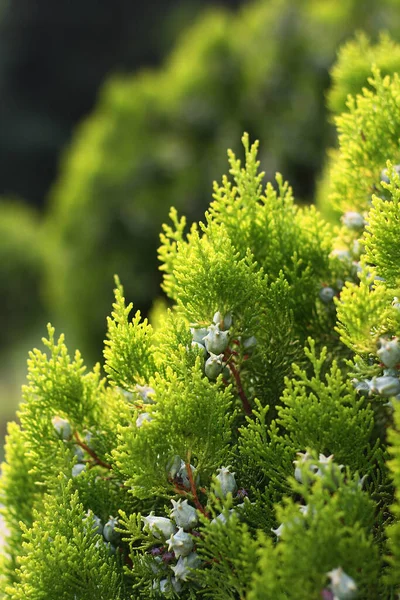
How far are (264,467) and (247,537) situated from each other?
0.38 ft

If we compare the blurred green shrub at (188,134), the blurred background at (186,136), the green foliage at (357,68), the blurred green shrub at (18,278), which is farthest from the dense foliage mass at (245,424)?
the blurred green shrub at (18,278)

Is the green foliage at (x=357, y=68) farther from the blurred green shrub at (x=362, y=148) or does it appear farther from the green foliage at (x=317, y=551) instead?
the green foliage at (x=317, y=551)

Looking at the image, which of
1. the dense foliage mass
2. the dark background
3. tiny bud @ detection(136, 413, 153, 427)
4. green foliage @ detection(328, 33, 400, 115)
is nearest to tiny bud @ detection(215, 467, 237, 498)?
the dense foliage mass

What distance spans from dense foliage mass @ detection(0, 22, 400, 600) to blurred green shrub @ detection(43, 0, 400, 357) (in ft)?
9.20

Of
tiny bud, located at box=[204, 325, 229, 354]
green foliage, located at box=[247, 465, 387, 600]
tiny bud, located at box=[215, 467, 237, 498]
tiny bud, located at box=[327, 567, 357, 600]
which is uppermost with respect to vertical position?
tiny bud, located at box=[204, 325, 229, 354]

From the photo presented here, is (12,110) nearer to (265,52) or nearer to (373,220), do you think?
(265,52)

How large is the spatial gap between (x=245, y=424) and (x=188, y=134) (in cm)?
354

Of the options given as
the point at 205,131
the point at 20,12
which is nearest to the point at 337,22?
the point at 205,131

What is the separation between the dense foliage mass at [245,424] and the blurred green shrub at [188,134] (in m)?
2.80

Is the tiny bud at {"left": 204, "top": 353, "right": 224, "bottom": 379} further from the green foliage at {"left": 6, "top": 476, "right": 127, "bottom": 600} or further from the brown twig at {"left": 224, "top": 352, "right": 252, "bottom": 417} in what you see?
the green foliage at {"left": 6, "top": 476, "right": 127, "bottom": 600}

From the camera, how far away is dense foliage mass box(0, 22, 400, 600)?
700 millimetres

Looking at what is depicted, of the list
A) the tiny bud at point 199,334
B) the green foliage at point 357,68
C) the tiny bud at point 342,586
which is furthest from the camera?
the green foliage at point 357,68

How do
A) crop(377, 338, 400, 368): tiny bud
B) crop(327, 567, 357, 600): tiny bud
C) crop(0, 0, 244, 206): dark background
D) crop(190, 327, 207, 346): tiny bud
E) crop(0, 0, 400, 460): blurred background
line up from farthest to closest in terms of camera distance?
1. crop(0, 0, 244, 206): dark background
2. crop(0, 0, 400, 460): blurred background
3. crop(190, 327, 207, 346): tiny bud
4. crop(377, 338, 400, 368): tiny bud
5. crop(327, 567, 357, 600): tiny bud

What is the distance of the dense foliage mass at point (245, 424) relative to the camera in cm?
70
